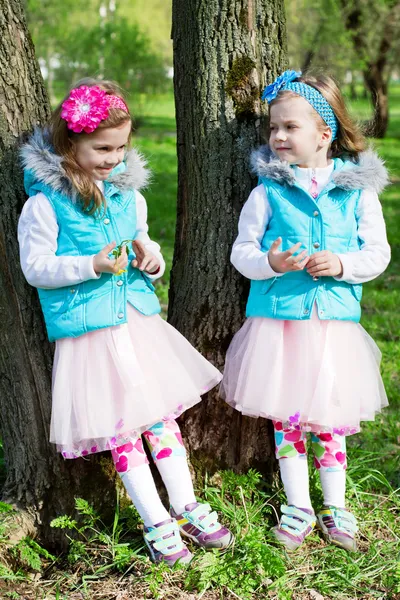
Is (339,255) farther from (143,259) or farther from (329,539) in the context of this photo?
(329,539)

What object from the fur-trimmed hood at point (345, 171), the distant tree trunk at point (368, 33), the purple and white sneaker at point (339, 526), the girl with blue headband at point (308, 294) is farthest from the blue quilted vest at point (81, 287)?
the distant tree trunk at point (368, 33)

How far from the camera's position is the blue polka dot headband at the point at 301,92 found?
2.99 metres

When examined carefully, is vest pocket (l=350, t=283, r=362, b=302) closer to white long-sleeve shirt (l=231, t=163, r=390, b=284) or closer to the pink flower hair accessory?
white long-sleeve shirt (l=231, t=163, r=390, b=284)

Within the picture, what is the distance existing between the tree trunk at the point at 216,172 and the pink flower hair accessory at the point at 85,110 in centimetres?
49

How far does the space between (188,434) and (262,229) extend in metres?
1.02

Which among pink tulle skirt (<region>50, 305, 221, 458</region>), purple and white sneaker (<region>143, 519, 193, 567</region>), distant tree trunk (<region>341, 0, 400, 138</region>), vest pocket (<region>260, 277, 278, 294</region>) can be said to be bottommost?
purple and white sneaker (<region>143, 519, 193, 567</region>)

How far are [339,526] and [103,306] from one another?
1.36 m

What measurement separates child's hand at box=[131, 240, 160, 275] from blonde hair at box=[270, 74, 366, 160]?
82cm

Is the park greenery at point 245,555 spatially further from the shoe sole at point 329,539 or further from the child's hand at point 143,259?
the child's hand at point 143,259

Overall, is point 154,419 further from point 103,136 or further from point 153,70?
point 153,70

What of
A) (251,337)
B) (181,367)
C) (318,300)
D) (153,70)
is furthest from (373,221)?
(153,70)

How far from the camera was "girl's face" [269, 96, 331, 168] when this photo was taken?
299 cm

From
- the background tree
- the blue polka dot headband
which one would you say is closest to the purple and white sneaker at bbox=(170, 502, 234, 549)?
the blue polka dot headband

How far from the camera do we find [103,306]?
2.86 metres
